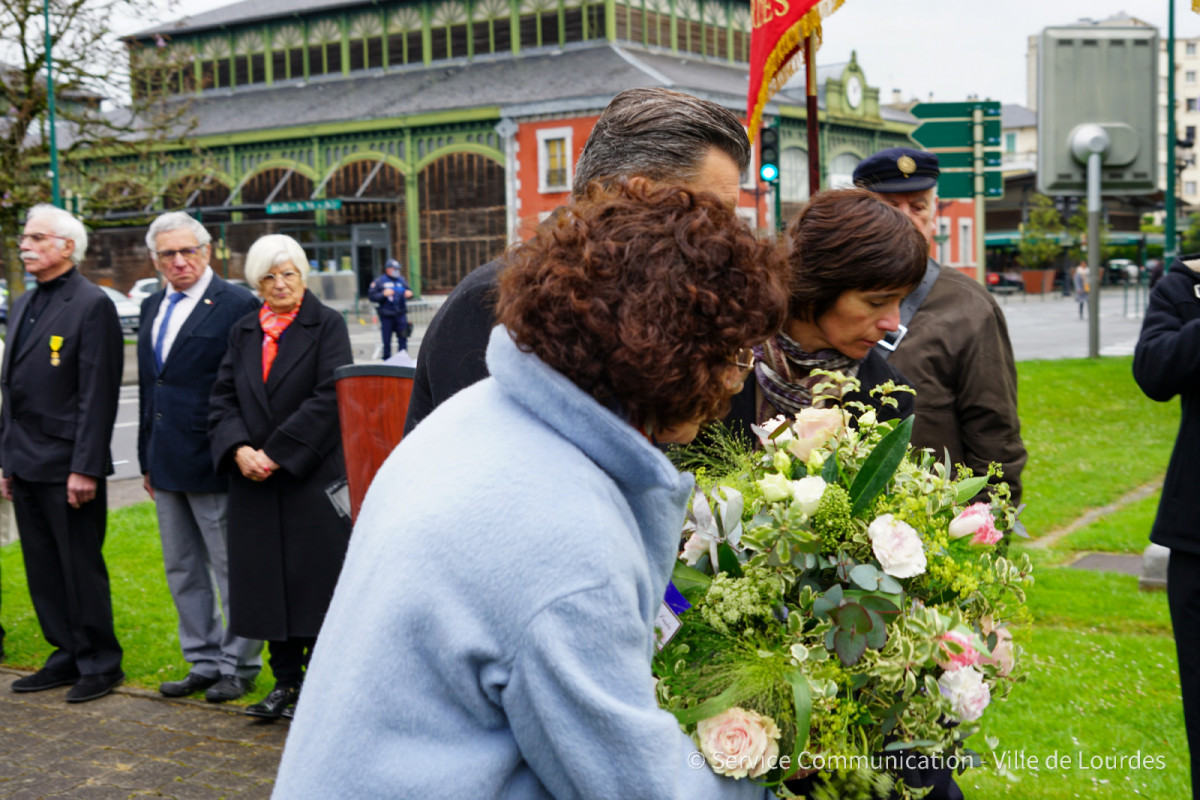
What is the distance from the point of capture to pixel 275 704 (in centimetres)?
543

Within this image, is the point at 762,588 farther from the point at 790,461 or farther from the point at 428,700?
the point at 428,700

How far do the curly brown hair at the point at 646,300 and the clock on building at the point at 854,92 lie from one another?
51424 millimetres

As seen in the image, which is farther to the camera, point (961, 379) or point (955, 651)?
point (961, 379)

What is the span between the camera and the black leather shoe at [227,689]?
5703 mm

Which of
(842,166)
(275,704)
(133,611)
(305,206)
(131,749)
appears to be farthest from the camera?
(842,166)

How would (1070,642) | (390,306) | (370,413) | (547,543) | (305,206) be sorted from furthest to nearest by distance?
(305,206), (390,306), (1070,642), (370,413), (547,543)

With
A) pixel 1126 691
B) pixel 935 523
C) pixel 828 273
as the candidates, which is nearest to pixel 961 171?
pixel 1126 691

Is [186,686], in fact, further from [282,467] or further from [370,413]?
[370,413]

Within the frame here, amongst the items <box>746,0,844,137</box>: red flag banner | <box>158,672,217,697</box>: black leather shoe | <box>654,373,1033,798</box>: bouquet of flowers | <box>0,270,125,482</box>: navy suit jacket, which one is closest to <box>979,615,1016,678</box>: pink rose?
<box>654,373,1033,798</box>: bouquet of flowers

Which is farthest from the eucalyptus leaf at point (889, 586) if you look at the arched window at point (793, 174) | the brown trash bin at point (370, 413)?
the arched window at point (793, 174)

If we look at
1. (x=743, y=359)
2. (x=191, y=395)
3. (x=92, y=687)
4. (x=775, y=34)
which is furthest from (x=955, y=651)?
(x=92, y=687)

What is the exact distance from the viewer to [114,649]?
6.06m

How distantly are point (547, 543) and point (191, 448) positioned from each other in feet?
15.9

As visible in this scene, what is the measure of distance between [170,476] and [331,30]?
46298 millimetres
